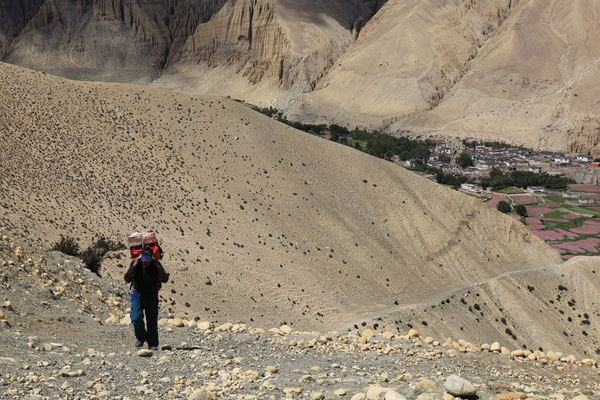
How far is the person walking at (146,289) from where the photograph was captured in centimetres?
1127

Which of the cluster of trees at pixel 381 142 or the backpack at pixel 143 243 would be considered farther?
the cluster of trees at pixel 381 142

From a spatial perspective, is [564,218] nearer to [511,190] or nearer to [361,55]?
[511,190]

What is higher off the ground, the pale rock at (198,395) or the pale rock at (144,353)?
the pale rock at (144,353)

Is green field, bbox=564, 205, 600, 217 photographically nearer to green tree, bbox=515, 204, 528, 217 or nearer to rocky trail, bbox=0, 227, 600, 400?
green tree, bbox=515, 204, 528, 217

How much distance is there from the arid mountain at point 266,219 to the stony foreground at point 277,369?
38.0 feet

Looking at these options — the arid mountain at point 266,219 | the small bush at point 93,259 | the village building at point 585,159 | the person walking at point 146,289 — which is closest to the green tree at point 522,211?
the arid mountain at point 266,219

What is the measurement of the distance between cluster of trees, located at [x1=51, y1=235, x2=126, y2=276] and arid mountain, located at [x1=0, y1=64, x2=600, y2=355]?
0.60 m

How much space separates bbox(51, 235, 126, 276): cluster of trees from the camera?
23.3m

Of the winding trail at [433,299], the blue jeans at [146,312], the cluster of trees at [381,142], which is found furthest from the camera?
the cluster of trees at [381,142]

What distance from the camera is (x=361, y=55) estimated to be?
5704 inches

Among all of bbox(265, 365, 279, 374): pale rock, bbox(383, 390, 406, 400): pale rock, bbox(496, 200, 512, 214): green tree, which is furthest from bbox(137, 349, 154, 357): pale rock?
bbox(496, 200, 512, 214): green tree

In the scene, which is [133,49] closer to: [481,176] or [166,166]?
[481,176]

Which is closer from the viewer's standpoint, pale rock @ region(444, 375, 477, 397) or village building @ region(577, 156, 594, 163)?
pale rock @ region(444, 375, 477, 397)

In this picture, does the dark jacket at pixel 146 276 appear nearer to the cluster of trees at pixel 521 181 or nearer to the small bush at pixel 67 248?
the small bush at pixel 67 248
